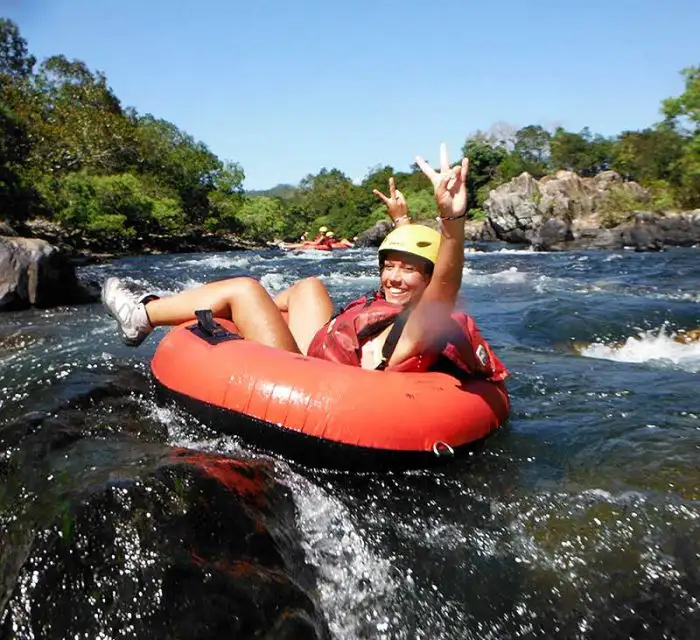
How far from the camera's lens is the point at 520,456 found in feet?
10.6

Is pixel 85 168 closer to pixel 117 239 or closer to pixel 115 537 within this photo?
pixel 117 239

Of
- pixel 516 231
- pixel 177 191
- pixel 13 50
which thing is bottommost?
pixel 516 231

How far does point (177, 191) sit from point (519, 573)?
128 feet

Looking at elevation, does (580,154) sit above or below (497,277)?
above

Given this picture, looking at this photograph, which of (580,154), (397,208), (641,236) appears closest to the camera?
(397,208)

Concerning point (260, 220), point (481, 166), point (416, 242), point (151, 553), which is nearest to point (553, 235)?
point (260, 220)

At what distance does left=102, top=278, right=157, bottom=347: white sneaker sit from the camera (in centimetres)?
407

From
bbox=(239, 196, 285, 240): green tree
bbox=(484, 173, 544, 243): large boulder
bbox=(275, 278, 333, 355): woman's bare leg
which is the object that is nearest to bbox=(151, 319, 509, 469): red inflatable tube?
bbox=(275, 278, 333, 355): woman's bare leg

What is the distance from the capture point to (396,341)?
3.29 meters

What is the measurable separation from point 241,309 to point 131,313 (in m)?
0.86

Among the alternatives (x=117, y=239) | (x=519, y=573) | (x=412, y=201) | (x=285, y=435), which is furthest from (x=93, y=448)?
(x=412, y=201)

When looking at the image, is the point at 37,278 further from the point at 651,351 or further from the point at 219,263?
the point at 219,263

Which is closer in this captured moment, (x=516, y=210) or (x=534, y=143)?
(x=516, y=210)

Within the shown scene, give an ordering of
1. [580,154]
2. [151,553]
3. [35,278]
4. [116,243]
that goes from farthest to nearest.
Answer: [580,154], [116,243], [35,278], [151,553]
